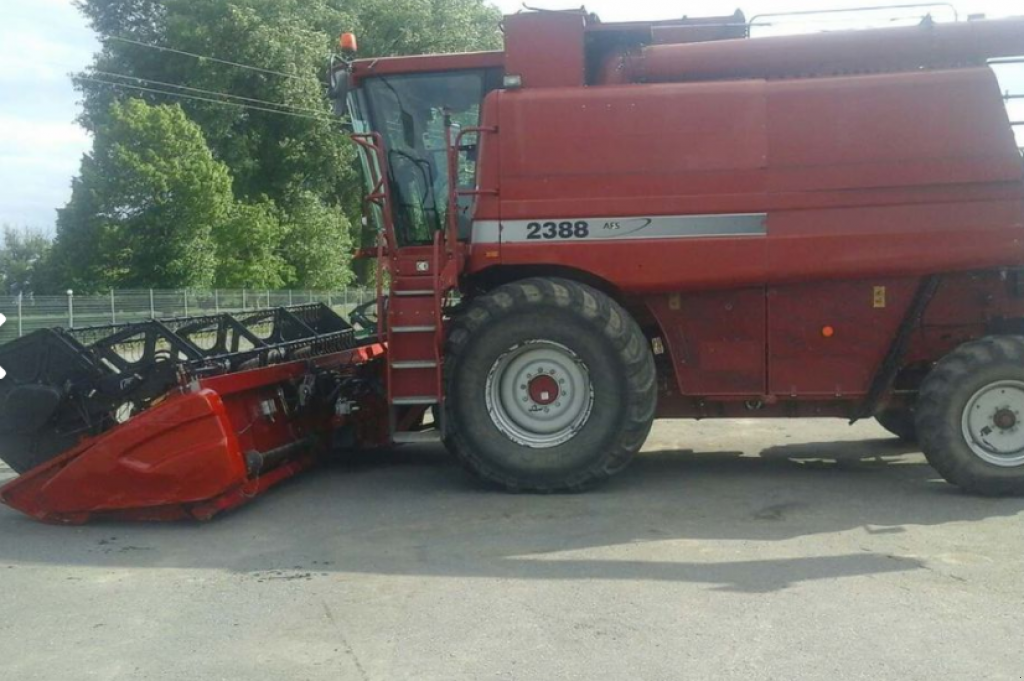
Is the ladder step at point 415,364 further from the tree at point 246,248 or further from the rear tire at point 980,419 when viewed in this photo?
the tree at point 246,248

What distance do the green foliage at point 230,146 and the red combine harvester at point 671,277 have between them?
30.2 m

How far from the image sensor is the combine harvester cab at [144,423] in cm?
770

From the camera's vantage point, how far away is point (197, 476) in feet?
25.3

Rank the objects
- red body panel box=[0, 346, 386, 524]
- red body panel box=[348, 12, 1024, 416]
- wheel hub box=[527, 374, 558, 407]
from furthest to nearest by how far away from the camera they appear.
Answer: wheel hub box=[527, 374, 558, 407] < red body panel box=[348, 12, 1024, 416] < red body panel box=[0, 346, 386, 524]

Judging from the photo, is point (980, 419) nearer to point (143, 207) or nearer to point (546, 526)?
point (546, 526)

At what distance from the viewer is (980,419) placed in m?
8.30

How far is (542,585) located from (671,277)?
3078mm

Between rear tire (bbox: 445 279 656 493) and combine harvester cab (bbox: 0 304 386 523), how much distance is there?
4.71ft

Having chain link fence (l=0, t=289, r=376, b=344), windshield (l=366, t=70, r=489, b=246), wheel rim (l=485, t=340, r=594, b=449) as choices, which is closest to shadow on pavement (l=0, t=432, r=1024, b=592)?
wheel rim (l=485, t=340, r=594, b=449)

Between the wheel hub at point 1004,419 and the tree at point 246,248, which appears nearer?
the wheel hub at point 1004,419

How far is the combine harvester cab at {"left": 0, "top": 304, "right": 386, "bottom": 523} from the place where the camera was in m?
7.70

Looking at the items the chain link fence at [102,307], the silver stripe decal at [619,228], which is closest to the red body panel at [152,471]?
the silver stripe decal at [619,228]

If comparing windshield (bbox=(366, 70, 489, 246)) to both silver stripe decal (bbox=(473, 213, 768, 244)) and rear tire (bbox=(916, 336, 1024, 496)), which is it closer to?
silver stripe decal (bbox=(473, 213, 768, 244))

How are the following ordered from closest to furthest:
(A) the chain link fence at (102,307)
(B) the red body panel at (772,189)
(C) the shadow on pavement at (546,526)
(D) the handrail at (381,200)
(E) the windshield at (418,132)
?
(C) the shadow on pavement at (546,526) < (B) the red body panel at (772,189) < (D) the handrail at (381,200) < (E) the windshield at (418,132) < (A) the chain link fence at (102,307)
